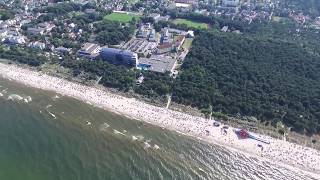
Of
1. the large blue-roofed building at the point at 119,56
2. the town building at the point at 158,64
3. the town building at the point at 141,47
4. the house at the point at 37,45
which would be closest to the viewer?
the town building at the point at 158,64

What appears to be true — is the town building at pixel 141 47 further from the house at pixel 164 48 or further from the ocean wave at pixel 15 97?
the ocean wave at pixel 15 97

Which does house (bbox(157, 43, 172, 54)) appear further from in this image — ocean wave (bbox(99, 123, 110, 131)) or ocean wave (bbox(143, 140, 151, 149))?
ocean wave (bbox(143, 140, 151, 149))

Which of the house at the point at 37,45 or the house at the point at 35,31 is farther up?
the house at the point at 35,31

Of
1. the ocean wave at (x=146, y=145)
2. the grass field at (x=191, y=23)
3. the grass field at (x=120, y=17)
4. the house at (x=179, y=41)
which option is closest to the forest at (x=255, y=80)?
the house at (x=179, y=41)

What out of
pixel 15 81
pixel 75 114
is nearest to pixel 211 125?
pixel 75 114

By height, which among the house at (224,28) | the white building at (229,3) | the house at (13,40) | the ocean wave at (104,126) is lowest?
the ocean wave at (104,126)

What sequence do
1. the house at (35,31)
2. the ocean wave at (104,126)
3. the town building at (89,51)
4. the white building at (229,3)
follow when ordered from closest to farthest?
the ocean wave at (104,126) < the town building at (89,51) < the house at (35,31) < the white building at (229,3)
